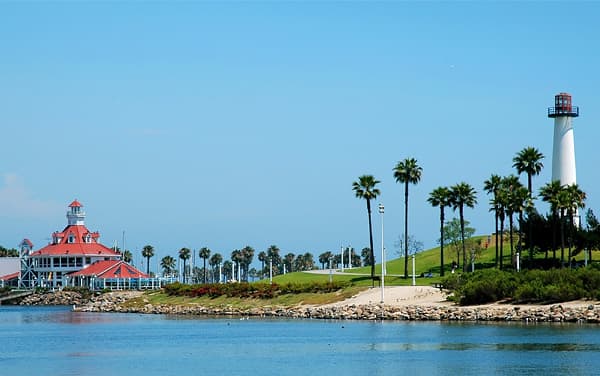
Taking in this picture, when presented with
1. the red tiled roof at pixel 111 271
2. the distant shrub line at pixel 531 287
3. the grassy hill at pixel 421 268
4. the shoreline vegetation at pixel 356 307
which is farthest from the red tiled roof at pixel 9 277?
the distant shrub line at pixel 531 287

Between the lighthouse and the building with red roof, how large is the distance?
256ft

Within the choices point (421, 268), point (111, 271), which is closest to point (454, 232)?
point (421, 268)

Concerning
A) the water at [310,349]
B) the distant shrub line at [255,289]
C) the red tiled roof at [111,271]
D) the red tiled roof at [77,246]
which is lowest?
the water at [310,349]

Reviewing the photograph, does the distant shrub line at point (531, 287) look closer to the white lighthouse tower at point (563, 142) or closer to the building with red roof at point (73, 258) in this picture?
the white lighthouse tower at point (563, 142)

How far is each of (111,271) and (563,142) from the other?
80.2 metres

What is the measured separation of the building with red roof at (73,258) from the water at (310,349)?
83830 mm

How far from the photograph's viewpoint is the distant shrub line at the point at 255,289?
338 ft

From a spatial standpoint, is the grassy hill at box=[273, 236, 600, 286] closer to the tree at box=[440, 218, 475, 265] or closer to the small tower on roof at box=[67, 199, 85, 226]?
the tree at box=[440, 218, 475, 265]

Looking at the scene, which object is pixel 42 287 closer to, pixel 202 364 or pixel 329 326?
Answer: pixel 329 326

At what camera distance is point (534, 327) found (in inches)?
2761

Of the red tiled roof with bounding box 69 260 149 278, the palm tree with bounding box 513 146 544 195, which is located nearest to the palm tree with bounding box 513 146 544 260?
the palm tree with bounding box 513 146 544 195

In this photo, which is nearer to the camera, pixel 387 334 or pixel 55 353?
pixel 55 353

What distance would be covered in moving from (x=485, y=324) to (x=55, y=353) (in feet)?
95.4

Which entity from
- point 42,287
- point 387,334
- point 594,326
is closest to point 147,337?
point 387,334
